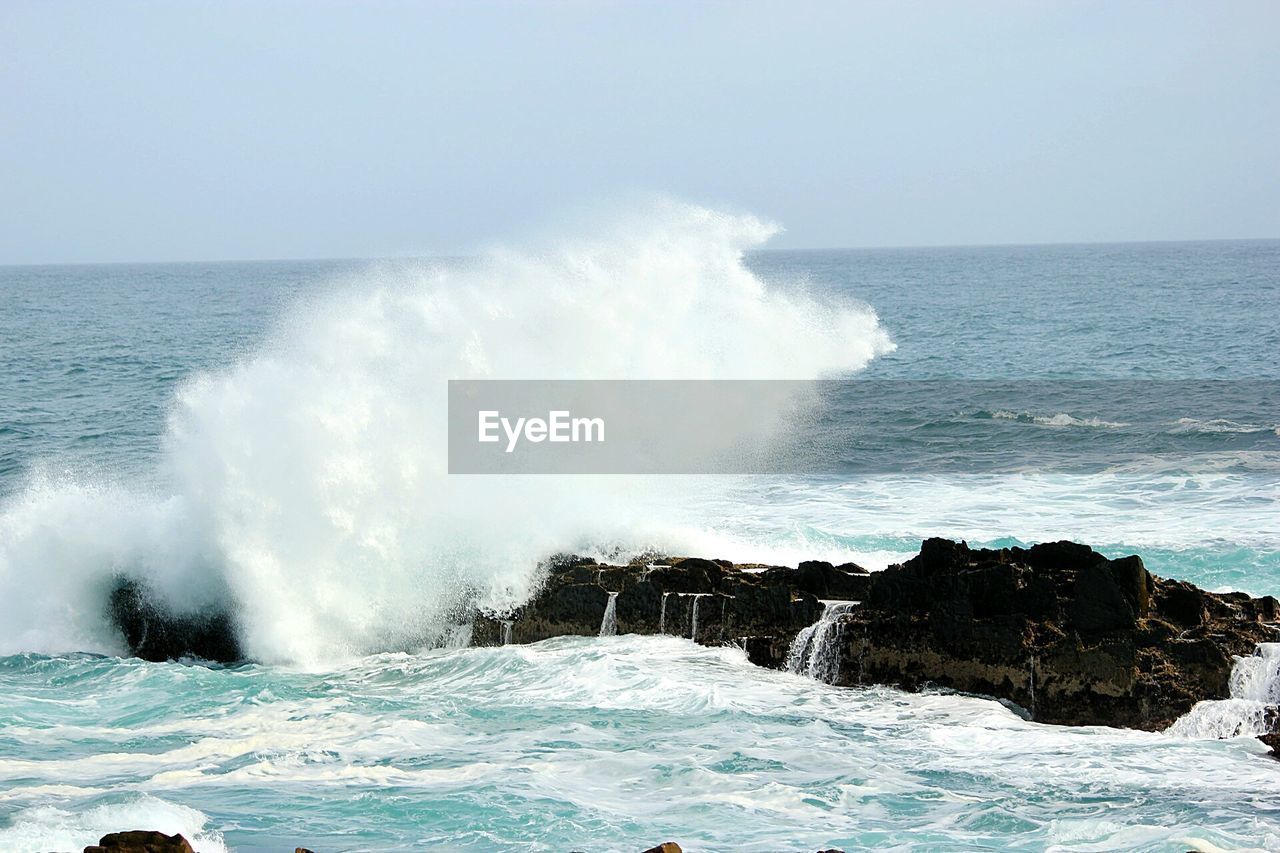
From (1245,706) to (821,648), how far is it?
355cm

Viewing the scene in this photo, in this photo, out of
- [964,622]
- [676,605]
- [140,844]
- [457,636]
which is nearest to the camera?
[140,844]

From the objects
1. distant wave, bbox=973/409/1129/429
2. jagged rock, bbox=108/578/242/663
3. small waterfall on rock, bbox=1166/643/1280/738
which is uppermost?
distant wave, bbox=973/409/1129/429

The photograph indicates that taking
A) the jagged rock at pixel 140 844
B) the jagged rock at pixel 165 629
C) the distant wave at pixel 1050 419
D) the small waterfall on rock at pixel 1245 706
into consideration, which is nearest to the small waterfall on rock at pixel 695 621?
the small waterfall on rock at pixel 1245 706

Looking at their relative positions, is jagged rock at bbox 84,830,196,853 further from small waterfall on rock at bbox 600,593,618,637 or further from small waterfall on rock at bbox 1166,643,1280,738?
small waterfall on rock at bbox 1166,643,1280,738

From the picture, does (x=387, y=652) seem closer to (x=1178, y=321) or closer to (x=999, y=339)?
(x=999, y=339)

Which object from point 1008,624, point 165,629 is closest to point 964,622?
point 1008,624

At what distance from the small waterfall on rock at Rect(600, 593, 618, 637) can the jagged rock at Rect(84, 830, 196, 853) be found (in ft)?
20.8

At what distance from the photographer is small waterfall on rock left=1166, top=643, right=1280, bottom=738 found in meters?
10.3

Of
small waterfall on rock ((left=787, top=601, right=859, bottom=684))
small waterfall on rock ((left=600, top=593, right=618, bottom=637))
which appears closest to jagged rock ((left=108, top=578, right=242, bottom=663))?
small waterfall on rock ((left=600, top=593, right=618, bottom=637))

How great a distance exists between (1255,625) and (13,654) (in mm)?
12053

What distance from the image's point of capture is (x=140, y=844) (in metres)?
6.99

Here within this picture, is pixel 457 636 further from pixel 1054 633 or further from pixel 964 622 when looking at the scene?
pixel 1054 633


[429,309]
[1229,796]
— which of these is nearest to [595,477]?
[429,309]

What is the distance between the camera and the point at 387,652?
1364cm
